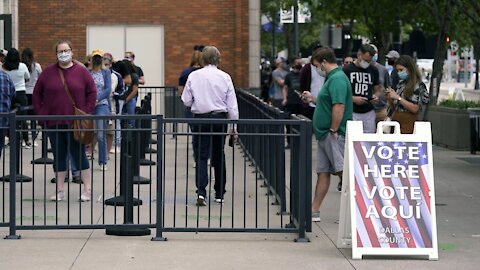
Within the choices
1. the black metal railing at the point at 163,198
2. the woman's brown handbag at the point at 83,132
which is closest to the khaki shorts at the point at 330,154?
the black metal railing at the point at 163,198

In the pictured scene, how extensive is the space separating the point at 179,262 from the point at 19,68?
10.9 meters

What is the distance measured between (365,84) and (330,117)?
271 centimetres

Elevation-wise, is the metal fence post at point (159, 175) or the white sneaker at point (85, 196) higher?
the metal fence post at point (159, 175)

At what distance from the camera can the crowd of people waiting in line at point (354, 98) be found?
38.1 feet

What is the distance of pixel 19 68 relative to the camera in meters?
19.6

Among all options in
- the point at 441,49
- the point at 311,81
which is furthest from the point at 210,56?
the point at 441,49

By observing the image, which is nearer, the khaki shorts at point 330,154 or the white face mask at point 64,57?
the khaki shorts at point 330,154

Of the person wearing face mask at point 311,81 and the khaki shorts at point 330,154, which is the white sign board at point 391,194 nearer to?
the khaki shorts at point 330,154

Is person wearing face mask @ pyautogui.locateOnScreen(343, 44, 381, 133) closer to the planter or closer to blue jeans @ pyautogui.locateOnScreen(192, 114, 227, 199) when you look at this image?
blue jeans @ pyautogui.locateOnScreen(192, 114, 227, 199)

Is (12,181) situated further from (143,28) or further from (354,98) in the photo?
(143,28)

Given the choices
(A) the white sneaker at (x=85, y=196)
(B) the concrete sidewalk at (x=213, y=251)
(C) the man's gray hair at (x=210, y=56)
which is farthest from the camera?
(C) the man's gray hair at (x=210, y=56)

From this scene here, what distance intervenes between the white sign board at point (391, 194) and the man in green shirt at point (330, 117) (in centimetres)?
151

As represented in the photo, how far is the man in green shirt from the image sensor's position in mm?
11523

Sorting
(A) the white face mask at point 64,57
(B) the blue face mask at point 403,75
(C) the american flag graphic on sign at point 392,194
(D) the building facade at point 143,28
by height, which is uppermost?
(D) the building facade at point 143,28
